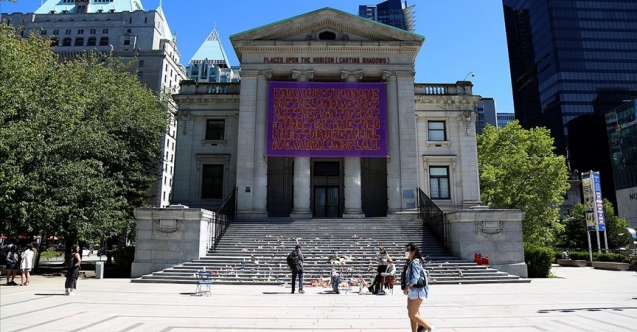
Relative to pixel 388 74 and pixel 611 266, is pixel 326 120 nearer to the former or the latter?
pixel 388 74

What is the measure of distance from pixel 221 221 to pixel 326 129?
10328 mm

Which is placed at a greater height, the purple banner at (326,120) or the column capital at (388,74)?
the column capital at (388,74)

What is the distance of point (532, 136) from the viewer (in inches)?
1474

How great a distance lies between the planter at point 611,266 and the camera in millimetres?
28453

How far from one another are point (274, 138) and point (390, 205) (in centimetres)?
936

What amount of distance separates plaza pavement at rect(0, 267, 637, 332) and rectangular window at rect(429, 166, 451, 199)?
1631 centimetres

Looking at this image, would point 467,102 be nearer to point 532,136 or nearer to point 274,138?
point 532,136

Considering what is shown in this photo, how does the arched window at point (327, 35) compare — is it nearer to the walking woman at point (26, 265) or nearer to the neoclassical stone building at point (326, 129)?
the neoclassical stone building at point (326, 129)

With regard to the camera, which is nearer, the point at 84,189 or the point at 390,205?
the point at 84,189

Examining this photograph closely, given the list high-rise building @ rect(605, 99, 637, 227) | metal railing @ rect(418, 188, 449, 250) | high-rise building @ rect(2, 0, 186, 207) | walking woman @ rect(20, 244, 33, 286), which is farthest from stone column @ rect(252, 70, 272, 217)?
high-rise building @ rect(605, 99, 637, 227)

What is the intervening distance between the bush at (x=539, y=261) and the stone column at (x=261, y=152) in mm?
16442

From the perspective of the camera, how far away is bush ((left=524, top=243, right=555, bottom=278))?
22.5 m

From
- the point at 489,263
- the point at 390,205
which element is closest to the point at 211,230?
the point at 390,205

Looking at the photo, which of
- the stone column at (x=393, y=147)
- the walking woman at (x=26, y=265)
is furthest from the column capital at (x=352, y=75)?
the walking woman at (x=26, y=265)
